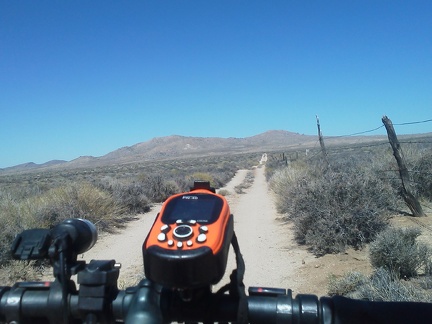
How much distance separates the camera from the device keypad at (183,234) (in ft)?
3.57

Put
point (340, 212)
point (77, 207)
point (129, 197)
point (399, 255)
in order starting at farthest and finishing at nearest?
point (129, 197) < point (77, 207) < point (340, 212) < point (399, 255)

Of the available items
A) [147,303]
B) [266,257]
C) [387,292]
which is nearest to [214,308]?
[147,303]

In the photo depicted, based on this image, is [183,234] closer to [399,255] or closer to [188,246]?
[188,246]

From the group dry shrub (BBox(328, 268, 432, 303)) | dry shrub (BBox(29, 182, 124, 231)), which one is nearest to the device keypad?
dry shrub (BBox(328, 268, 432, 303))

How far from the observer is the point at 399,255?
20.1ft

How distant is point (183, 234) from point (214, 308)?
0.23 metres

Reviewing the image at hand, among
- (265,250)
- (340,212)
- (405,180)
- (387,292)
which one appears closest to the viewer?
(387,292)

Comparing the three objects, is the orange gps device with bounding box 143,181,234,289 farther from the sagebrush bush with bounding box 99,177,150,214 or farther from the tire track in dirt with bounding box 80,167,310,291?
the sagebrush bush with bounding box 99,177,150,214

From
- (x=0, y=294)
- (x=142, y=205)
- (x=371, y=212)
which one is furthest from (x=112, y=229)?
(x=0, y=294)

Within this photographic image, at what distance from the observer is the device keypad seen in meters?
1.09

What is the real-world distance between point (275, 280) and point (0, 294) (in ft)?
21.1

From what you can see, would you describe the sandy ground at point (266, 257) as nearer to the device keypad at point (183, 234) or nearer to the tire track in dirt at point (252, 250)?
the tire track in dirt at point (252, 250)

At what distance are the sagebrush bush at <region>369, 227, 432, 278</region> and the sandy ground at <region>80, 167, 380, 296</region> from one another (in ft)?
1.45

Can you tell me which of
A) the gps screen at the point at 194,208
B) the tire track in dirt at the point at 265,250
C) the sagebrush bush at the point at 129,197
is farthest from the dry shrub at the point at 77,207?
the gps screen at the point at 194,208
